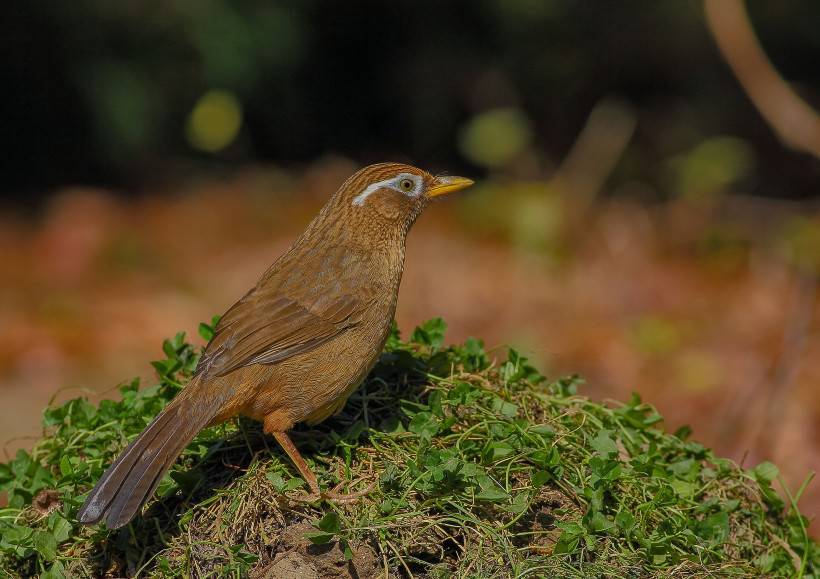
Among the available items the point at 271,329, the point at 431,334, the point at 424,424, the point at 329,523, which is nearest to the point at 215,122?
the point at 431,334

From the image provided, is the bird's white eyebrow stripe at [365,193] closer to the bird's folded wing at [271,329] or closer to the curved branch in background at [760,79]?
the bird's folded wing at [271,329]

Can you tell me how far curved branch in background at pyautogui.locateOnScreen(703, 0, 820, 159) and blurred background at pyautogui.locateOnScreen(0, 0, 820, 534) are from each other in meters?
0.02

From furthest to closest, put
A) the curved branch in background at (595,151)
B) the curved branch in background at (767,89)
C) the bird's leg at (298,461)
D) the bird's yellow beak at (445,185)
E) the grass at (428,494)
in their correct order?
the curved branch in background at (595,151) → the curved branch in background at (767,89) → the bird's yellow beak at (445,185) → the bird's leg at (298,461) → the grass at (428,494)

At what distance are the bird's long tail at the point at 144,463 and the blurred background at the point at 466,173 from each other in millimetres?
4069

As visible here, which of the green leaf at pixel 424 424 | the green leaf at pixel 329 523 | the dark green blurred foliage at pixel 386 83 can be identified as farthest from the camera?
the dark green blurred foliage at pixel 386 83

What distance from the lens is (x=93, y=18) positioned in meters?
11.4

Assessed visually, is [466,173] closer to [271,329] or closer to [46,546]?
[271,329]

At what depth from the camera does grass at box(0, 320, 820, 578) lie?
4062 millimetres

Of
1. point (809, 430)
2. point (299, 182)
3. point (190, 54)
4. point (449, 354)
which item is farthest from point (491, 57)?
point (449, 354)

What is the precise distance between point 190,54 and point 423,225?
278cm

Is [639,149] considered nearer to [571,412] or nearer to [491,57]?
[491,57]

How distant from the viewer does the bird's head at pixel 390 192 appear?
532 centimetres

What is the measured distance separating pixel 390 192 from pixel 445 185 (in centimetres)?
30

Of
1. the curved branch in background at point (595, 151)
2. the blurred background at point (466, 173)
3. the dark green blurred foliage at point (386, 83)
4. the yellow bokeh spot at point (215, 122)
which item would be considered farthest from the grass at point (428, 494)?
the curved branch in background at point (595, 151)
